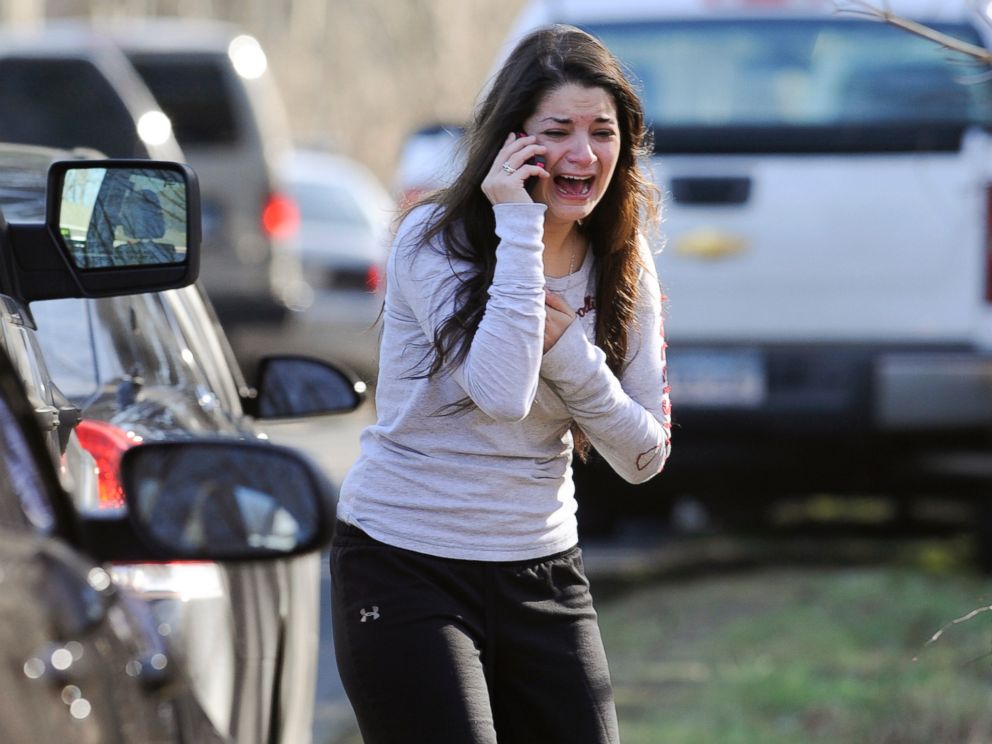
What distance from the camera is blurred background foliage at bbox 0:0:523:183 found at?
114ft

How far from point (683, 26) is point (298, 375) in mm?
3784

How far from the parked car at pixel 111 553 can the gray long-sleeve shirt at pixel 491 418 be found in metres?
0.61

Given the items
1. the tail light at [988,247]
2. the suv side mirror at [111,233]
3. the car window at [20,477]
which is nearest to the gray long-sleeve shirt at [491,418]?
the suv side mirror at [111,233]

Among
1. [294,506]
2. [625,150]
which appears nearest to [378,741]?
[294,506]

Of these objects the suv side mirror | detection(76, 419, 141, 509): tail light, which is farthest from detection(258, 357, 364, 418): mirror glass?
detection(76, 419, 141, 509): tail light

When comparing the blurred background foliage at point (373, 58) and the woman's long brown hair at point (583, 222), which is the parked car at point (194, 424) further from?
the blurred background foliage at point (373, 58)

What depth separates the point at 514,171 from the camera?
299 centimetres

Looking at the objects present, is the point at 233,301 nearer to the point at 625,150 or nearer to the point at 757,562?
the point at 757,562

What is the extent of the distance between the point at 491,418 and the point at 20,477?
1.00 m

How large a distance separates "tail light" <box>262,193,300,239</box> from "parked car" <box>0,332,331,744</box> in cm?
966

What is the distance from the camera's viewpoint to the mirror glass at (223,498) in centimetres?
Answer: 224

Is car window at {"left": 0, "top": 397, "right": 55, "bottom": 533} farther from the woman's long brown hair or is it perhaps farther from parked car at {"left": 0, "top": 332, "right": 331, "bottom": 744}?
the woman's long brown hair

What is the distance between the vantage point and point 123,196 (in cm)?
333

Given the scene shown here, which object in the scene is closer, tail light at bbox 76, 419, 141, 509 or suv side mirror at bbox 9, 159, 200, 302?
tail light at bbox 76, 419, 141, 509
